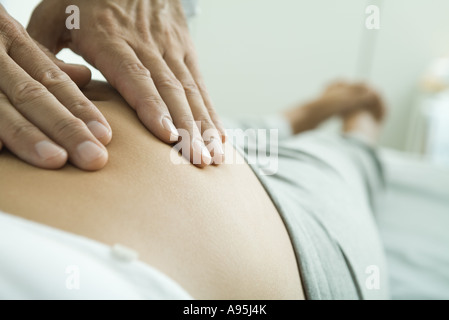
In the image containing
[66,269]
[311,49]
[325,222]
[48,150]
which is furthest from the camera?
[311,49]

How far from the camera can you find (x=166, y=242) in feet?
1.18

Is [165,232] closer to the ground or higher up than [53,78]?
closer to the ground

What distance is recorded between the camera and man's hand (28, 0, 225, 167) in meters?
0.51

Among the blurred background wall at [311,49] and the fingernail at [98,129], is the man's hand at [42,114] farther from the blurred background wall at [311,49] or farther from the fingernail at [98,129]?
the blurred background wall at [311,49]

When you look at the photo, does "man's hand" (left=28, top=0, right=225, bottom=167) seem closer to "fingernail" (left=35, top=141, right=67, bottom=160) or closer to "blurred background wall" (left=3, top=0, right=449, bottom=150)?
"fingernail" (left=35, top=141, right=67, bottom=160)

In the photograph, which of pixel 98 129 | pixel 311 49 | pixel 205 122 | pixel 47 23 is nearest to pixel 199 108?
pixel 205 122

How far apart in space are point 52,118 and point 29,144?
0.12 feet

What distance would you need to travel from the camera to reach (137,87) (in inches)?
20.7

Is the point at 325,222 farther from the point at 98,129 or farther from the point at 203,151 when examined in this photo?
the point at 98,129

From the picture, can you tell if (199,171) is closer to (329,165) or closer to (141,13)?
(141,13)

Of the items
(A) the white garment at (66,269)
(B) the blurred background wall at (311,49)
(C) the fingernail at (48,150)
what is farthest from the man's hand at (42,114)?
(B) the blurred background wall at (311,49)

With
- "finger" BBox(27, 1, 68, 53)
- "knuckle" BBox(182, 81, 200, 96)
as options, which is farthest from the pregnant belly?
"finger" BBox(27, 1, 68, 53)

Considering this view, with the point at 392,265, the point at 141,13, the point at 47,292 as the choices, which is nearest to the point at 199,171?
the point at 47,292
